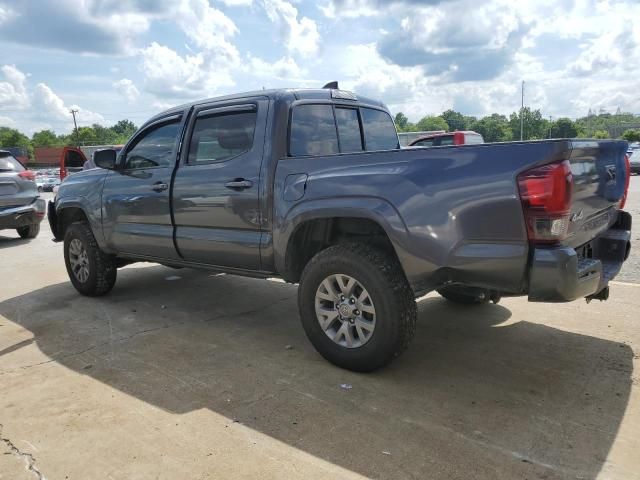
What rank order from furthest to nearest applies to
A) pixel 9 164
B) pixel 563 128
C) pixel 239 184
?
pixel 563 128 < pixel 9 164 < pixel 239 184

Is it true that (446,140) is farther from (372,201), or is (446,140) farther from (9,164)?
(372,201)

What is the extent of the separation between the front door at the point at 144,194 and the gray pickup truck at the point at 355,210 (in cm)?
2

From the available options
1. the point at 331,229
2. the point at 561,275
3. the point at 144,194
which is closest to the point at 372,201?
the point at 331,229

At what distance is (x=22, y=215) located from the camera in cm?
955

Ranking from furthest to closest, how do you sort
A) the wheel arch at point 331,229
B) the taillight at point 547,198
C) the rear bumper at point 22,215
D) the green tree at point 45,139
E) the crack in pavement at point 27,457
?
the green tree at point 45,139 < the rear bumper at point 22,215 < the wheel arch at point 331,229 < the taillight at point 547,198 < the crack in pavement at point 27,457

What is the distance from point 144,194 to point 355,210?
2.41 metres

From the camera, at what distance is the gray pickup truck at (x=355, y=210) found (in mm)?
2770

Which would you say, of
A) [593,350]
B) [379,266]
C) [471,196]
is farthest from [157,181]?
[593,350]

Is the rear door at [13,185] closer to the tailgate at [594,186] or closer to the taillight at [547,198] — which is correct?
the taillight at [547,198]

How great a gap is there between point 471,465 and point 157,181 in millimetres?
3482

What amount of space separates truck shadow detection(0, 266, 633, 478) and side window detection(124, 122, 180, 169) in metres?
1.45

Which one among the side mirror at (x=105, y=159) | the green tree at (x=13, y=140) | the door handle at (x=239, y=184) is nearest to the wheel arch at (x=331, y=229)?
the door handle at (x=239, y=184)

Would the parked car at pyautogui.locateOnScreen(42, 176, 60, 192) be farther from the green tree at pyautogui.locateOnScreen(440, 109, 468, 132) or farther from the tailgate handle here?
the green tree at pyautogui.locateOnScreen(440, 109, 468, 132)

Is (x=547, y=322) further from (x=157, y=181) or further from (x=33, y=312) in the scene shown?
(x=33, y=312)
